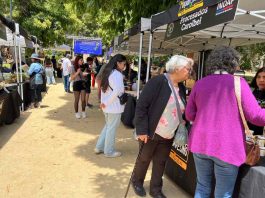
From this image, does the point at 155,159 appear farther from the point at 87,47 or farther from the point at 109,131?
the point at 87,47

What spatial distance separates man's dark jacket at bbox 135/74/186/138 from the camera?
3.52 m

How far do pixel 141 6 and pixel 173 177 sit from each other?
4.84m

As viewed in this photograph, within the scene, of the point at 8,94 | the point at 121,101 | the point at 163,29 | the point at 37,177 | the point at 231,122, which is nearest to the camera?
the point at 231,122

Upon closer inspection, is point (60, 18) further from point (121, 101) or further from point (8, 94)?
point (121, 101)

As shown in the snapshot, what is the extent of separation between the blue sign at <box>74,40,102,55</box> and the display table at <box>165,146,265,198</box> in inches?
828

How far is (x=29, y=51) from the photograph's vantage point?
2469 centimetres

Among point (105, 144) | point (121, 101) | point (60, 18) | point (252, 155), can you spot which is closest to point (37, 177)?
point (105, 144)

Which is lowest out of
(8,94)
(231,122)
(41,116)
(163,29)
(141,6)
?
(41,116)

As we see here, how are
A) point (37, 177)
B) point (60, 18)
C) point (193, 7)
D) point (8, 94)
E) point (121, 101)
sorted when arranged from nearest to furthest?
point (193, 7)
point (37, 177)
point (121, 101)
point (8, 94)
point (60, 18)

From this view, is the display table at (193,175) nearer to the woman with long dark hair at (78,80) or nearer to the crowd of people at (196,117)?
the crowd of people at (196,117)

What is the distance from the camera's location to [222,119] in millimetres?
2623

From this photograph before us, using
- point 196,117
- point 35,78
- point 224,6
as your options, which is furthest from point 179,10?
point 35,78

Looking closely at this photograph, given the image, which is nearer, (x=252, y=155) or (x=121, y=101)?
(x=252, y=155)

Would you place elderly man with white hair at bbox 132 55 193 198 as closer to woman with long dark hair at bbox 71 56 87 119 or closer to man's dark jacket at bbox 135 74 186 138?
man's dark jacket at bbox 135 74 186 138
